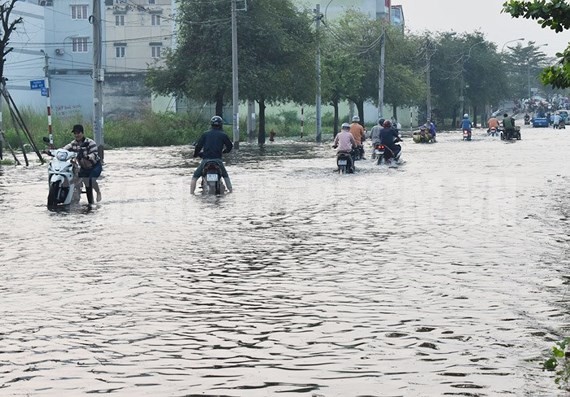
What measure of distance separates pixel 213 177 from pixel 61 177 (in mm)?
3837

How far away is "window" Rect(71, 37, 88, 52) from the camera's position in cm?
10419

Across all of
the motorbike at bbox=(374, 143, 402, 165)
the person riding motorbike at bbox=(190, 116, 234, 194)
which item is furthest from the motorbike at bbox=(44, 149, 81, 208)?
the motorbike at bbox=(374, 143, 402, 165)

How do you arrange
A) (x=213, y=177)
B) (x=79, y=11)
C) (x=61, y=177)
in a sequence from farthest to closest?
(x=79, y=11), (x=213, y=177), (x=61, y=177)

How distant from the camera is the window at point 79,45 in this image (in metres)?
104

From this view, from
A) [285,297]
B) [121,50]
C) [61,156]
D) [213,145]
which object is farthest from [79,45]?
[285,297]

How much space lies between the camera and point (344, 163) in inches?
1309

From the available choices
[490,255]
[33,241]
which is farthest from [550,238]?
[33,241]

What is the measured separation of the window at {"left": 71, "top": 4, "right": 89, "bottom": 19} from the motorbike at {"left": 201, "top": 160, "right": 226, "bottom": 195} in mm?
83277

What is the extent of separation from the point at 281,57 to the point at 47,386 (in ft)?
199

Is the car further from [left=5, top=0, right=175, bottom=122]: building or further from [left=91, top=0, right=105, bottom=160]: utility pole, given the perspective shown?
[left=91, top=0, right=105, bottom=160]: utility pole

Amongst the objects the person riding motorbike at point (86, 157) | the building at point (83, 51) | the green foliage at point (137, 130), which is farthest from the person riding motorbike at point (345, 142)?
the building at point (83, 51)

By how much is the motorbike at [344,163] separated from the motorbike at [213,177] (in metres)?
7.93

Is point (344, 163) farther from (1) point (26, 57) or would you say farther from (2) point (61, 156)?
(1) point (26, 57)

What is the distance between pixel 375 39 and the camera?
100125mm
